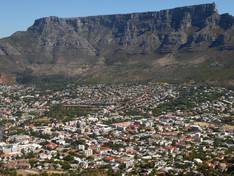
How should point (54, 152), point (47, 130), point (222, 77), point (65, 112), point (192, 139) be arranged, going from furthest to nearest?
point (222, 77) < point (65, 112) < point (47, 130) < point (192, 139) < point (54, 152)

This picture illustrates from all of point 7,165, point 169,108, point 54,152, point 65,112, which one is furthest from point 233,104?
point 7,165

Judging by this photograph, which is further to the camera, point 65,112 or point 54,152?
point 65,112

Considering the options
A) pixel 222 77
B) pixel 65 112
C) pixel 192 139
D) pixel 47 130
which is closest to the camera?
pixel 192 139

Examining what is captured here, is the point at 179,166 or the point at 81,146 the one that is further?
the point at 81,146

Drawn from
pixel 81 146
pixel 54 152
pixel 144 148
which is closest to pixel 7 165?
pixel 54 152

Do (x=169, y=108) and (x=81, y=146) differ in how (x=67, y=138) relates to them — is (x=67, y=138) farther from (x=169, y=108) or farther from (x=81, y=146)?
(x=169, y=108)

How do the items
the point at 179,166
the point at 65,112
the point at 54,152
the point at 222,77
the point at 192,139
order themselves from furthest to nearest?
the point at 222,77 < the point at 65,112 < the point at 192,139 < the point at 54,152 < the point at 179,166

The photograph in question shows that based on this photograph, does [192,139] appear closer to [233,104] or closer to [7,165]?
[7,165]
